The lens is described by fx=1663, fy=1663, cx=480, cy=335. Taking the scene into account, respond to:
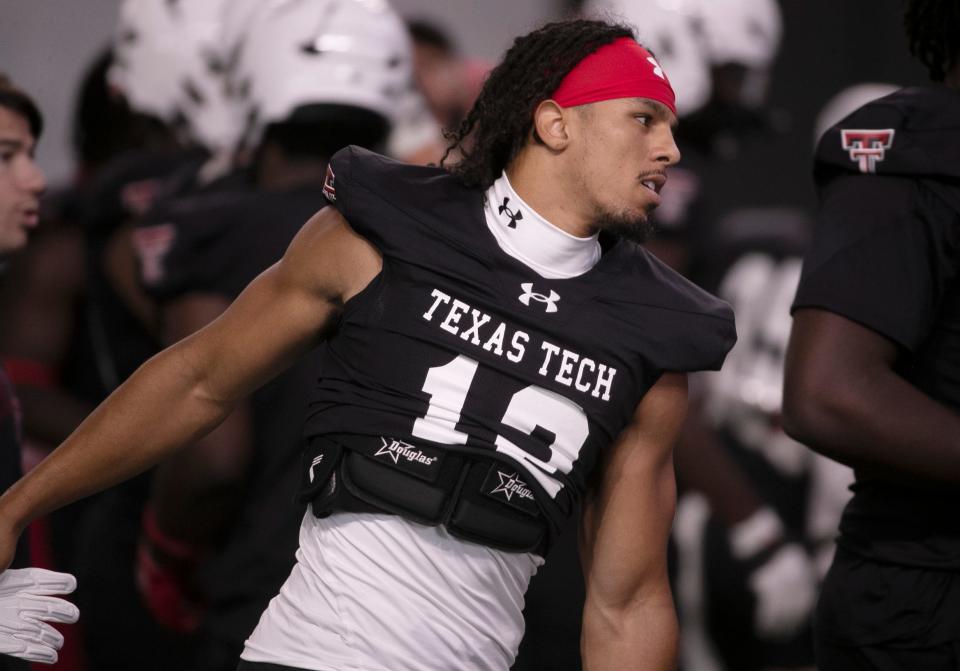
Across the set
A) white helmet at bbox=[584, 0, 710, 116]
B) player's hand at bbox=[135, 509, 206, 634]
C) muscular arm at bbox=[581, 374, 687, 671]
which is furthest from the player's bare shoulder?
white helmet at bbox=[584, 0, 710, 116]

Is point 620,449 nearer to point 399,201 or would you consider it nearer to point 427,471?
point 427,471

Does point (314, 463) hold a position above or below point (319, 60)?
below

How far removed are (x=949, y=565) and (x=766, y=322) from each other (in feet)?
6.54

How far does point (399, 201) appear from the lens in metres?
2.63

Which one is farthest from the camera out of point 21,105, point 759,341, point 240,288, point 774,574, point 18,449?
point 759,341

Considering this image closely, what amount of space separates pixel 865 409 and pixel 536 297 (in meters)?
0.54

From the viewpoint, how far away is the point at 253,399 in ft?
12.4

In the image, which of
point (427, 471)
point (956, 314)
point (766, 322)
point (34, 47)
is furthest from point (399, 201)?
point (34, 47)

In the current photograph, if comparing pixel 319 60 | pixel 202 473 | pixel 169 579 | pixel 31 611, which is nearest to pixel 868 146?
pixel 31 611

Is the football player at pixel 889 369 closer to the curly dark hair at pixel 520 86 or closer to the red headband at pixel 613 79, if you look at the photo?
the red headband at pixel 613 79

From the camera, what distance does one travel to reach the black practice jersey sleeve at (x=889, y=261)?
2594mm

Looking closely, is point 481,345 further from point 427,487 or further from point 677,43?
point 677,43

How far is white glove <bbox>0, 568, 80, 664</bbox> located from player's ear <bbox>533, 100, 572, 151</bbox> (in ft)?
3.46

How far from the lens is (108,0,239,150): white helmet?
4.86 meters
